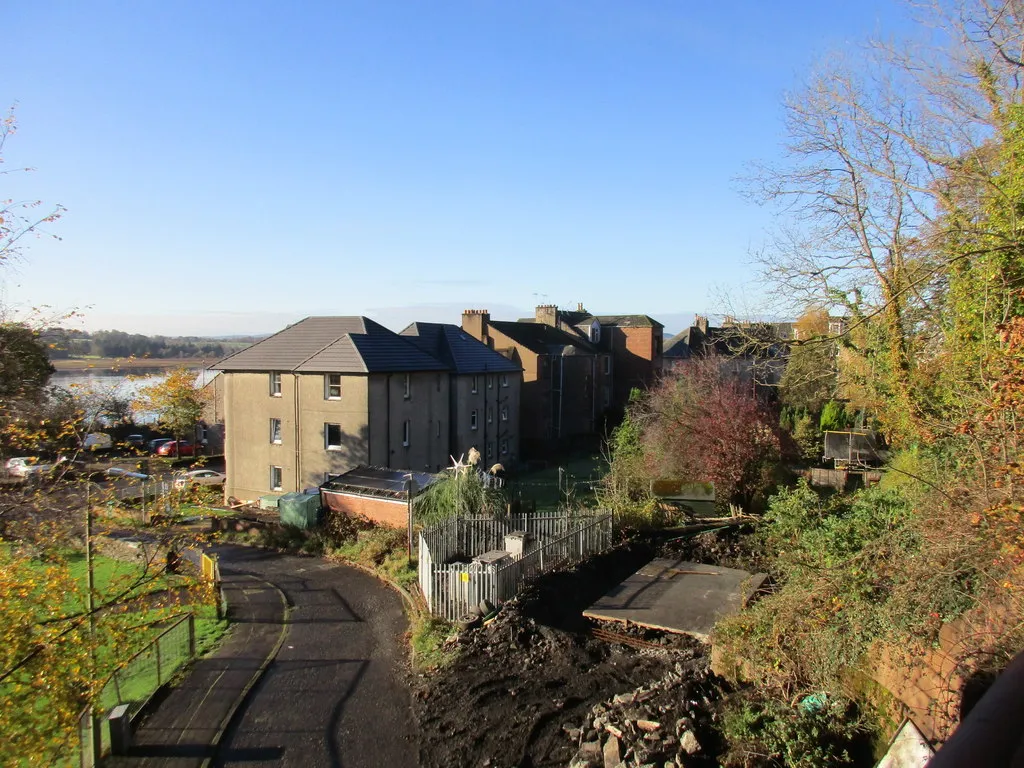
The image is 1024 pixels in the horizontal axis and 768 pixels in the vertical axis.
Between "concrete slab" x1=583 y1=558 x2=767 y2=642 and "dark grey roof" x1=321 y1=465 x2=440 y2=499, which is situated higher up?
"dark grey roof" x1=321 y1=465 x2=440 y2=499

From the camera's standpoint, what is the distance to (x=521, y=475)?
39.7 metres

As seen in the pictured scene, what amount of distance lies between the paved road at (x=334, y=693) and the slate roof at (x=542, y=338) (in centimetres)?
3001

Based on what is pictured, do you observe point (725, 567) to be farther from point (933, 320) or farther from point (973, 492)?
point (973, 492)

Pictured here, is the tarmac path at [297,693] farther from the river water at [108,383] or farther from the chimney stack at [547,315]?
the chimney stack at [547,315]

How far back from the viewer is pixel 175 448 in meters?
46.2

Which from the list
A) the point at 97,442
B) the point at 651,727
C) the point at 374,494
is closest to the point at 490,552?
the point at 651,727

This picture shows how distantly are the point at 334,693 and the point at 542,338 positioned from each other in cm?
3958

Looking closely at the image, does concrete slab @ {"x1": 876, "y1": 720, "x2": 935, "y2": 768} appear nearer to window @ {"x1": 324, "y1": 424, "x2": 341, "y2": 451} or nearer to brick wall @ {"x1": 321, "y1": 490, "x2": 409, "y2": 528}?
brick wall @ {"x1": 321, "y1": 490, "x2": 409, "y2": 528}

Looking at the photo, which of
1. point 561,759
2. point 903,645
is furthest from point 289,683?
point 903,645

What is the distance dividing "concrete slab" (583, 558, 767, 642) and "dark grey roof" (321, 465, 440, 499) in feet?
29.9

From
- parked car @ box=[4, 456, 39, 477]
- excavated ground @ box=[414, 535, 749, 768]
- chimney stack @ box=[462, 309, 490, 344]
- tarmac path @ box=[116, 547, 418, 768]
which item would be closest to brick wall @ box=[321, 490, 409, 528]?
tarmac path @ box=[116, 547, 418, 768]

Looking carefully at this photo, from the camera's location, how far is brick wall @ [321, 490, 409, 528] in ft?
74.0

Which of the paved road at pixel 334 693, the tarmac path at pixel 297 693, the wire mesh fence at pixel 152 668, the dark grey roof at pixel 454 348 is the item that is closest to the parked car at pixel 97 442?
the wire mesh fence at pixel 152 668

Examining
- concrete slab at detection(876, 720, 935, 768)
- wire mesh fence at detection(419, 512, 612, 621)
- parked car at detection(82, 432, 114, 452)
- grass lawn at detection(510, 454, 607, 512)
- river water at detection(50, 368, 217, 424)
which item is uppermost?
river water at detection(50, 368, 217, 424)
